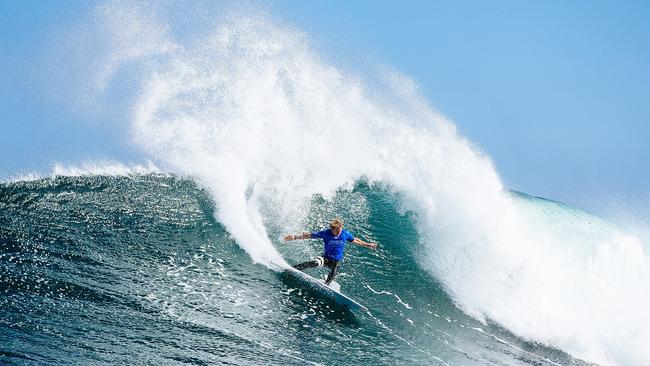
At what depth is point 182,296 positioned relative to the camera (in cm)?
708

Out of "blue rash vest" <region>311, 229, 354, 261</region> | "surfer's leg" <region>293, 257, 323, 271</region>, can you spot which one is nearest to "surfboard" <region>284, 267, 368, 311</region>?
"surfer's leg" <region>293, 257, 323, 271</region>

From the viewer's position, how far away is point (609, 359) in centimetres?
932

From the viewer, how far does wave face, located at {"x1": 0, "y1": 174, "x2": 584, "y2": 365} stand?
5465 mm

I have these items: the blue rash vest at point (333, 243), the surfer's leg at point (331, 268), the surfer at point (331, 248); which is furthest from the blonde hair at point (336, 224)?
the surfer's leg at point (331, 268)

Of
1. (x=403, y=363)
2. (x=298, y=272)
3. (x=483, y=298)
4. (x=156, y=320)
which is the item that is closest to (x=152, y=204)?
(x=298, y=272)

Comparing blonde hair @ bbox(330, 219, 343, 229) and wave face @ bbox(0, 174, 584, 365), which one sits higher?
blonde hair @ bbox(330, 219, 343, 229)

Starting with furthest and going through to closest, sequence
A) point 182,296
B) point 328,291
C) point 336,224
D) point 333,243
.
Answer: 1. point 333,243
2. point 336,224
3. point 328,291
4. point 182,296

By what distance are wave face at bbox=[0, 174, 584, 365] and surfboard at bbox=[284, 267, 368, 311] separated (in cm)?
27

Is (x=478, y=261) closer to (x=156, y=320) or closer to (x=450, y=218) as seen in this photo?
(x=450, y=218)

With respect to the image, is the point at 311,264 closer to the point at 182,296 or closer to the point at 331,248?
the point at 331,248

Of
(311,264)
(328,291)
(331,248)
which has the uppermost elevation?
(331,248)

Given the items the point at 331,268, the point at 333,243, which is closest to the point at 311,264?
the point at 331,268

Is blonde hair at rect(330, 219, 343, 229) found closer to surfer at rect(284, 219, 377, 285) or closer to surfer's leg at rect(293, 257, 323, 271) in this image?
surfer at rect(284, 219, 377, 285)

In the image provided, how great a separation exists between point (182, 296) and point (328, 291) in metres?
2.62
